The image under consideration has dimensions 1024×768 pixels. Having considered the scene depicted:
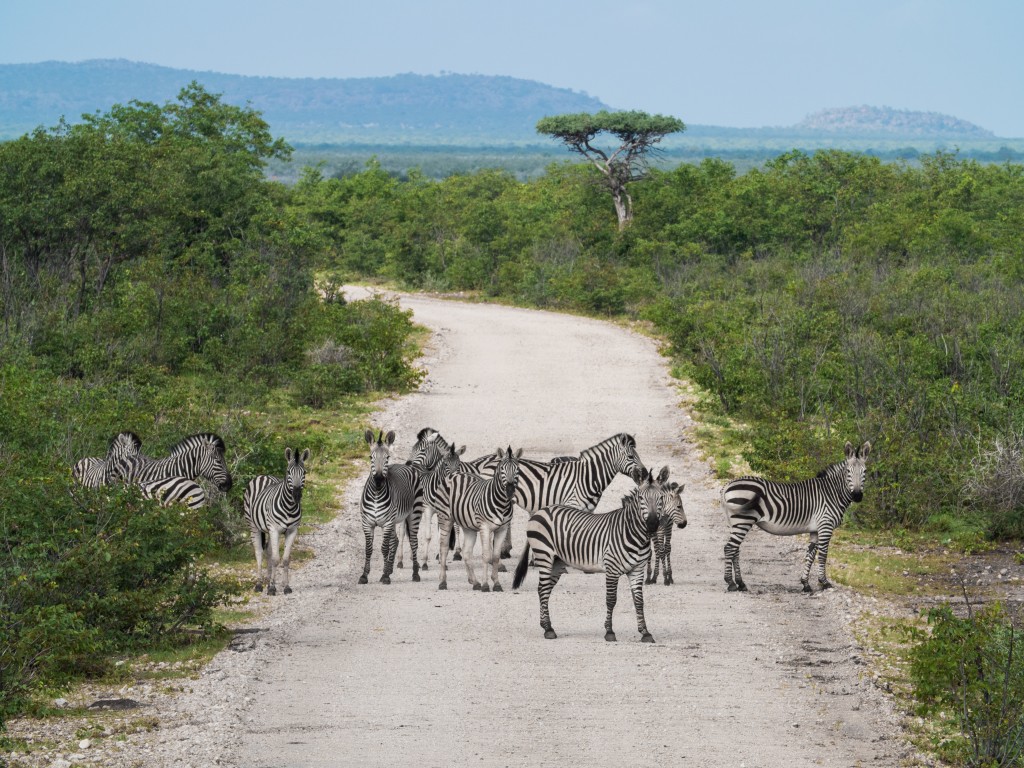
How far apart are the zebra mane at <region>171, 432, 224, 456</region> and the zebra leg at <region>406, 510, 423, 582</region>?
2.73m

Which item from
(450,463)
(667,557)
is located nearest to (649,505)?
(667,557)

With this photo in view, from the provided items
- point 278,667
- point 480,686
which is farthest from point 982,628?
point 278,667

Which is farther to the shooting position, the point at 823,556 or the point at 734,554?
the point at 823,556

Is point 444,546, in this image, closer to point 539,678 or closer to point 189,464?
point 539,678

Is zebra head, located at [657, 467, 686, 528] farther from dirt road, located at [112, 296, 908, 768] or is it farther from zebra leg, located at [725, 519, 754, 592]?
dirt road, located at [112, 296, 908, 768]

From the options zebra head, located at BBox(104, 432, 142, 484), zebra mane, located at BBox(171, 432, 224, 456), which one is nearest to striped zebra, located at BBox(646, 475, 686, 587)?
zebra mane, located at BBox(171, 432, 224, 456)

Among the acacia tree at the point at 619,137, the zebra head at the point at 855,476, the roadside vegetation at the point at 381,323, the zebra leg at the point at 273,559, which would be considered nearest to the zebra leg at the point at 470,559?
the zebra leg at the point at 273,559

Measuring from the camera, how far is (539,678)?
11.9m

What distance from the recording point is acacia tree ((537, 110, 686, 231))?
5306 centimetres

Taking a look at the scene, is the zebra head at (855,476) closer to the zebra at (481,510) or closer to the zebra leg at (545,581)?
the zebra at (481,510)

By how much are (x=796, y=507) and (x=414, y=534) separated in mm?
4268

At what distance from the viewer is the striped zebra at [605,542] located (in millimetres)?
12852

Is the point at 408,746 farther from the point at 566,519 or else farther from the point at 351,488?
the point at 351,488

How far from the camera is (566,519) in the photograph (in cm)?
1339
